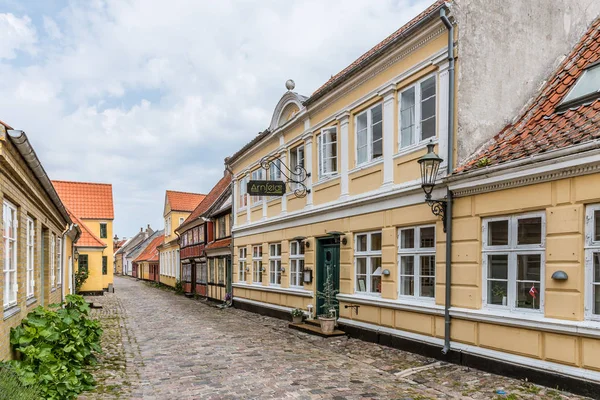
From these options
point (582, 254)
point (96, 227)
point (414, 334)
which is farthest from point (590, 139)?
point (96, 227)

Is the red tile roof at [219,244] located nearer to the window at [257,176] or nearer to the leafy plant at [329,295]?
the window at [257,176]

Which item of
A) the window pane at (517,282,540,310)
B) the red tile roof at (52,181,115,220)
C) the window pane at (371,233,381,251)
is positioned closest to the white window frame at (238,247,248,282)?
the window pane at (371,233,381,251)

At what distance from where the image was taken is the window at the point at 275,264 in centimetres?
1594

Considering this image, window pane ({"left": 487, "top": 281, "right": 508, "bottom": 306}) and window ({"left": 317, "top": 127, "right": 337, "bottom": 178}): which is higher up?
window ({"left": 317, "top": 127, "right": 337, "bottom": 178})

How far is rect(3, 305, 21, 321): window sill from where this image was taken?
5.96 m

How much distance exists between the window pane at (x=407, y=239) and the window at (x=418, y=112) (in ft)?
5.55

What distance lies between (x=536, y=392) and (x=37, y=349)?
6465mm

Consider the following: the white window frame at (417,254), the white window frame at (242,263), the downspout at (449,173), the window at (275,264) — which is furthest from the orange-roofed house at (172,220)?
the downspout at (449,173)

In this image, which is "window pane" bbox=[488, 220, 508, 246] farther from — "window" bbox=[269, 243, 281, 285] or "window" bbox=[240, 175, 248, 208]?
"window" bbox=[240, 175, 248, 208]

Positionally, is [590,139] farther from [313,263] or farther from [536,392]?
[313,263]

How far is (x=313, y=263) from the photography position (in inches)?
523

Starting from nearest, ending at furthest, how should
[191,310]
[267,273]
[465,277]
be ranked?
1. [465,277]
2. [267,273]
3. [191,310]

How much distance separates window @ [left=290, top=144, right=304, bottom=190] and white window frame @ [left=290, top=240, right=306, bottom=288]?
174 cm

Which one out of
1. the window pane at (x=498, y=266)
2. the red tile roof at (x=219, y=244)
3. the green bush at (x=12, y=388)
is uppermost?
the window pane at (x=498, y=266)
